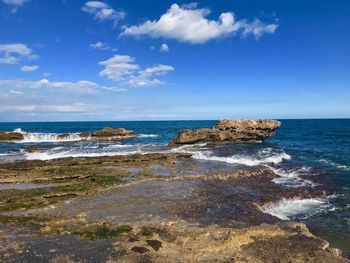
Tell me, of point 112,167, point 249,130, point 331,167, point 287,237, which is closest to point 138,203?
point 287,237

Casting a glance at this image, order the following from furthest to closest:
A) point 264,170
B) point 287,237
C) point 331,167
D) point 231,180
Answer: point 331,167 → point 264,170 → point 231,180 → point 287,237

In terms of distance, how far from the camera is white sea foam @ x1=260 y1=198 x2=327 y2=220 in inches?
779

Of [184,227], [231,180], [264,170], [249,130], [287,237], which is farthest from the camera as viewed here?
[249,130]

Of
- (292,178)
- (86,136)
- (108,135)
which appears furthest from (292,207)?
(108,135)

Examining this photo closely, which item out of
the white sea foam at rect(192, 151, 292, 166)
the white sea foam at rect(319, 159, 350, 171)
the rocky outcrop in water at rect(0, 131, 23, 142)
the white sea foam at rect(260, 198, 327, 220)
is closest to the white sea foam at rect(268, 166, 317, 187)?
the white sea foam at rect(192, 151, 292, 166)

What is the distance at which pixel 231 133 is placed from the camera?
189 ft

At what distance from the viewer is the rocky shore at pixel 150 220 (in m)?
12.8

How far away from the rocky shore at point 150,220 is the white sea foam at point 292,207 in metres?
0.54

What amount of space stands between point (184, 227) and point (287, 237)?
426 centimetres

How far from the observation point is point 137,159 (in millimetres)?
37438

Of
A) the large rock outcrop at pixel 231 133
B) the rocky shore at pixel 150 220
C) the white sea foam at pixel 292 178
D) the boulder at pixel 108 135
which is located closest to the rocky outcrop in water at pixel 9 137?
the boulder at pixel 108 135

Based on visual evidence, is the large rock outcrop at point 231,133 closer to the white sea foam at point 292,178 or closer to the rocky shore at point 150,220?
the white sea foam at point 292,178

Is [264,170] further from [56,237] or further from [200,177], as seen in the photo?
[56,237]

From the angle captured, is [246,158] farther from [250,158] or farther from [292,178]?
[292,178]
